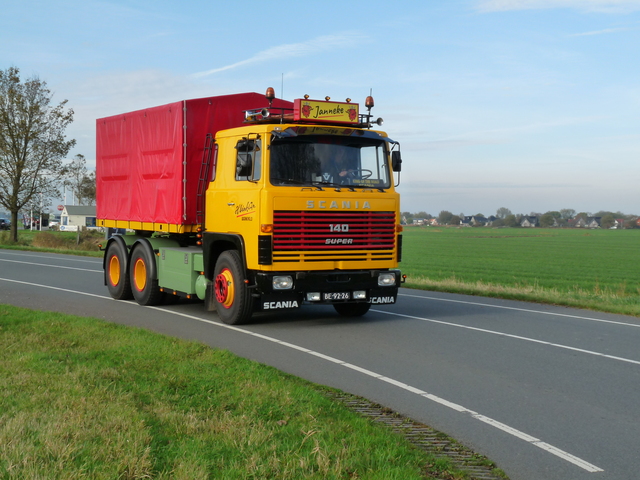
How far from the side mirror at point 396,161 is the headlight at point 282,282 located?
2471mm

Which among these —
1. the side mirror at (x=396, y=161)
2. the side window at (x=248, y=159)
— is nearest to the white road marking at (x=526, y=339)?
the side mirror at (x=396, y=161)

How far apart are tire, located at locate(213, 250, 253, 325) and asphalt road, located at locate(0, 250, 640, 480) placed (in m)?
0.22

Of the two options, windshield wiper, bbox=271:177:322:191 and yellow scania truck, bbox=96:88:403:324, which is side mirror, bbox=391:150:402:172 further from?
windshield wiper, bbox=271:177:322:191

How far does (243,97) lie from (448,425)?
28.5 feet

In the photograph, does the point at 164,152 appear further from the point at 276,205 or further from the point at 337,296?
the point at 337,296

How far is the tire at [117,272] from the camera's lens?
14562mm

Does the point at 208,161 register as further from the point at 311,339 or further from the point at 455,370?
the point at 455,370

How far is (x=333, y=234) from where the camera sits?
1082 centimetres

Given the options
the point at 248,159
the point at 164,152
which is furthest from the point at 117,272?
the point at 248,159

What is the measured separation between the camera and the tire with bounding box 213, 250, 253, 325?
11046mm

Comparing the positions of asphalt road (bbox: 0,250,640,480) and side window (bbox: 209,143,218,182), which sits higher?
side window (bbox: 209,143,218,182)

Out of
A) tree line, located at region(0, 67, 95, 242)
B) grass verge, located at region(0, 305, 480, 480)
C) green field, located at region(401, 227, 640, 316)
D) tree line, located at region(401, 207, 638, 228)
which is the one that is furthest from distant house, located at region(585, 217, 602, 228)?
grass verge, located at region(0, 305, 480, 480)

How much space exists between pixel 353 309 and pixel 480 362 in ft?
14.2

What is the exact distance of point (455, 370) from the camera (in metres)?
7.91
